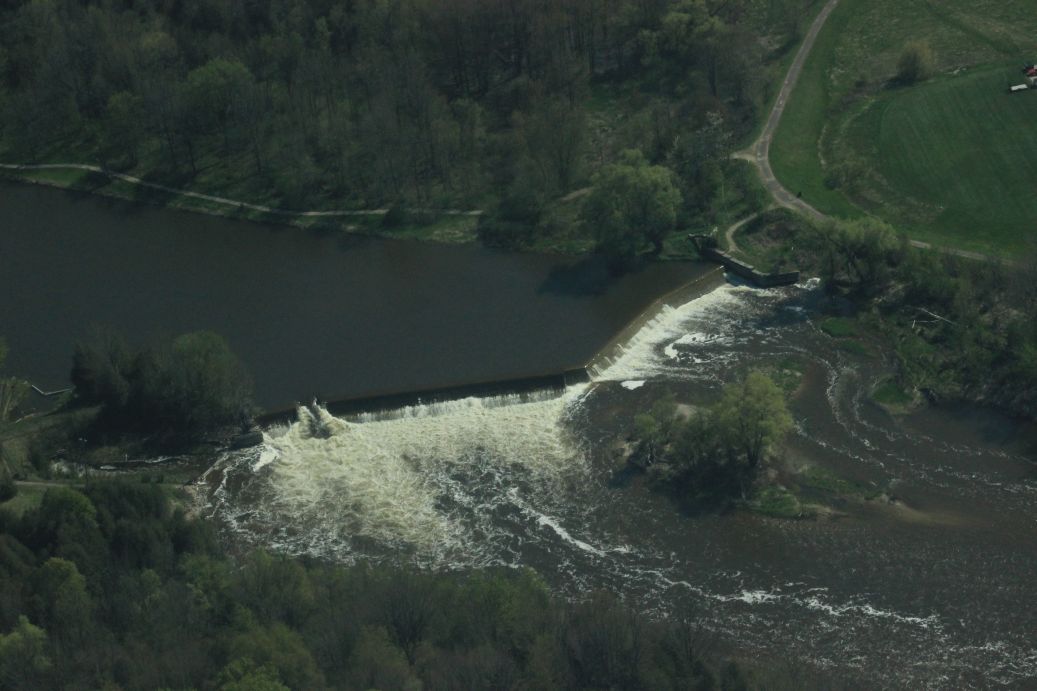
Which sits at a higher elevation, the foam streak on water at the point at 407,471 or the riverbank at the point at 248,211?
the riverbank at the point at 248,211

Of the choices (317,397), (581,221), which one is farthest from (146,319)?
(581,221)

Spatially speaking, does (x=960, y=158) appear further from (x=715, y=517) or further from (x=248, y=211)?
(x=248, y=211)

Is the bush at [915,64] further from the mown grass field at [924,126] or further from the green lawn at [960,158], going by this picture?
the green lawn at [960,158]

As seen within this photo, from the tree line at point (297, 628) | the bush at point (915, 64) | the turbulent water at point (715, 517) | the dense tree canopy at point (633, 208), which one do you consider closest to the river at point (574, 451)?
the turbulent water at point (715, 517)

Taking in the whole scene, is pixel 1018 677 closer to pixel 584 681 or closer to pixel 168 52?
pixel 584 681

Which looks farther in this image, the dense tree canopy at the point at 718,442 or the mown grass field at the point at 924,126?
the mown grass field at the point at 924,126

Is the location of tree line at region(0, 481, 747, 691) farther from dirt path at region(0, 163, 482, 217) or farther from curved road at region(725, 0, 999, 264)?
dirt path at region(0, 163, 482, 217)
